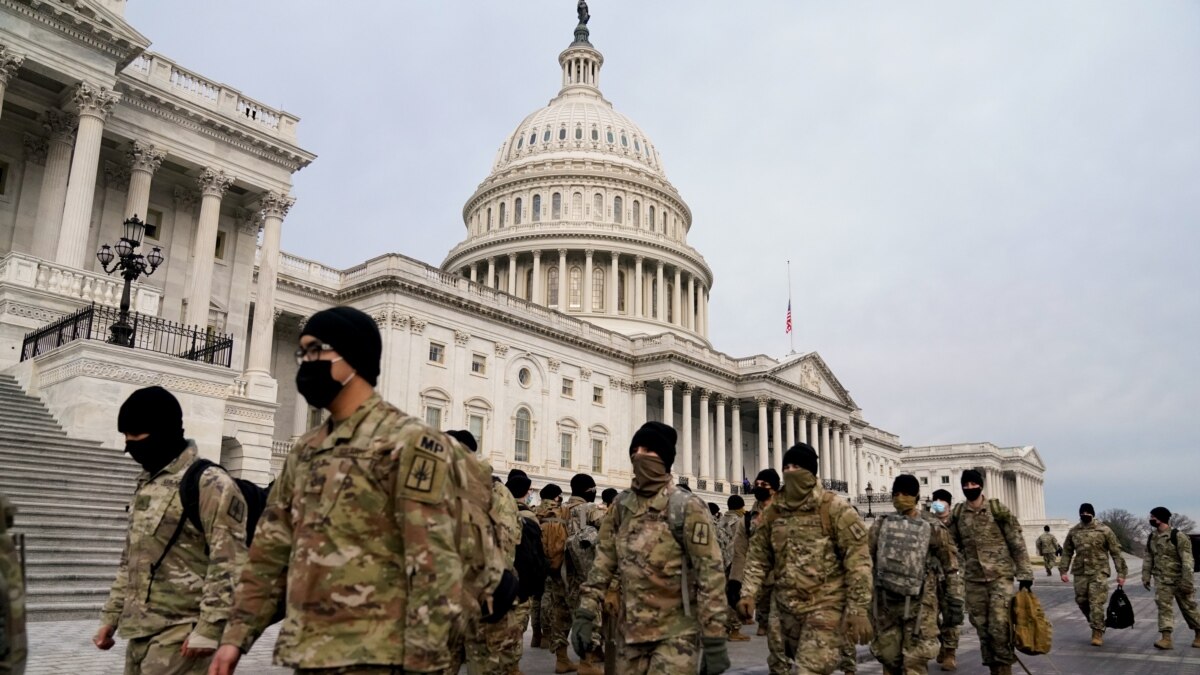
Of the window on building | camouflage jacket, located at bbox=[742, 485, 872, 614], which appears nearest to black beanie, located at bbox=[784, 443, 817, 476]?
camouflage jacket, located at bbox=[742, 485, 872, 614]

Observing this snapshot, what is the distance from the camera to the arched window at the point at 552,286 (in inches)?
2837

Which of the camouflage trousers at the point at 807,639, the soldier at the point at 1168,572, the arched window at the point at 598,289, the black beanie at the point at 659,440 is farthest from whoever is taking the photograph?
the arched window at the point at 598,289

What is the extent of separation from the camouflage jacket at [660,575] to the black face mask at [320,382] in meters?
2.96

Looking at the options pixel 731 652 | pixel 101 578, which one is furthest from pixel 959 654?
pixel 101 578

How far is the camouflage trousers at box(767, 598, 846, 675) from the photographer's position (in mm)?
6891

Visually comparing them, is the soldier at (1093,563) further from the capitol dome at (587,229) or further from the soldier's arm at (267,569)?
the capitol dome at (587,229)

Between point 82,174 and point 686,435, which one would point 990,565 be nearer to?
point 82,174

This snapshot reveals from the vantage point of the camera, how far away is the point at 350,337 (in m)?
3.73

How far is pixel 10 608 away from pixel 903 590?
7.58 m

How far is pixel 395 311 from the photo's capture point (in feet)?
143

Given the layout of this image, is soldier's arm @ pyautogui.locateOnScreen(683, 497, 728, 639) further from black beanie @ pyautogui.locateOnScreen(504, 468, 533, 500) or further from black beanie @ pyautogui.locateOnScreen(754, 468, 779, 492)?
black beanie @ pyautogui.locateOnScreen(754, 468, 779, 492)

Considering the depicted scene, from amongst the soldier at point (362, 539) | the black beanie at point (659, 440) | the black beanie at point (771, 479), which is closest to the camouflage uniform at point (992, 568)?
the black beanie at point (771, 479)

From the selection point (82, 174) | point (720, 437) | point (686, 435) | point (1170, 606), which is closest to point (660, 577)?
point (1170, 606)

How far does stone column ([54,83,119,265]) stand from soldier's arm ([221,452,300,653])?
76.4ft
